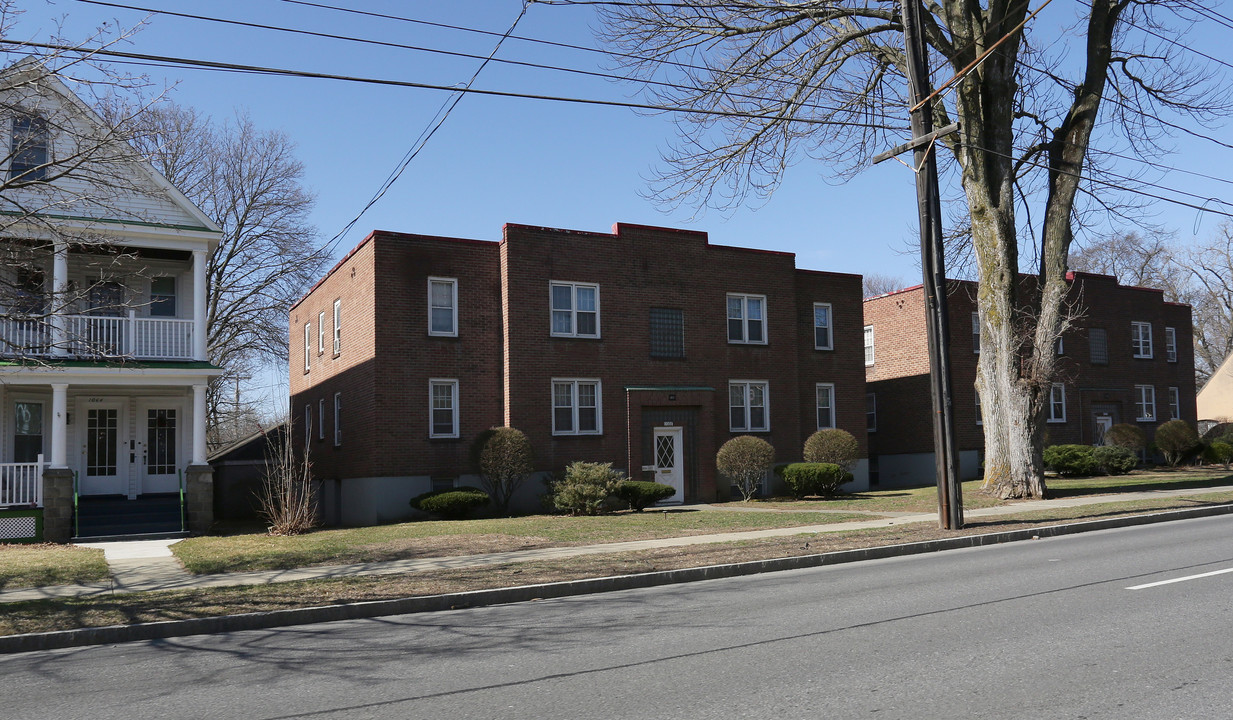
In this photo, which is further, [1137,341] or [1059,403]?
[1137,341]

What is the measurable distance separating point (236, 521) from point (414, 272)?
1017cm

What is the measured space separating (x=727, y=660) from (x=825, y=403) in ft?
79.9

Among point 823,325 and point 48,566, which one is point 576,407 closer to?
point 823,325

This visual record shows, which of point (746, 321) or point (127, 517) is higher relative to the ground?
point (746, 321)

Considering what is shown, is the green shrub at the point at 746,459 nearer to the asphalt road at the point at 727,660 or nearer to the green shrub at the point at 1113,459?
the green shrub at the point at 1113,459

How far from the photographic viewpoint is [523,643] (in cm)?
790

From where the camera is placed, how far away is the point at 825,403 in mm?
30469

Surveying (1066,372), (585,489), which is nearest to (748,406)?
(585,489)

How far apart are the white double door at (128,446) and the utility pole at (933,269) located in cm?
1836

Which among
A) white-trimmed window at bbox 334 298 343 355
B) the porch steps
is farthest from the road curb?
white-trimmed window at bbox 334 298 343 355

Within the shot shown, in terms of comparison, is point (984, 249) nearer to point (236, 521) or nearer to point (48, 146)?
point (48, 146)

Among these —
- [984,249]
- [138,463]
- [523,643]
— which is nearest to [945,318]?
[984,249]

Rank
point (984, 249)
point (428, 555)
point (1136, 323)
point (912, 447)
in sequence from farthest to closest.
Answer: point (1136, 323) < point (912, 447) < point (984, 249) < point (428, 555)

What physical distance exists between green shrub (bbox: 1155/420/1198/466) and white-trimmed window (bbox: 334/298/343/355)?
3090 cm
